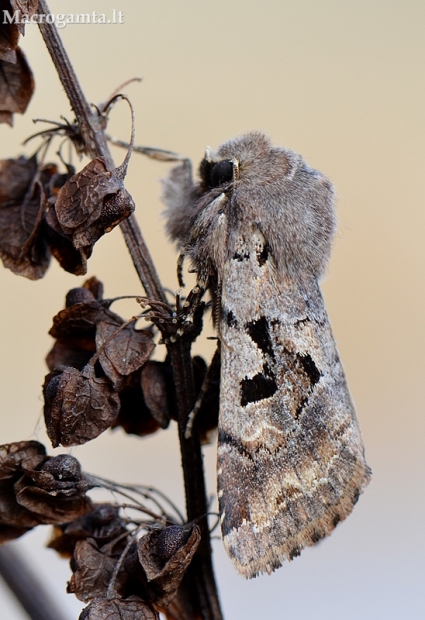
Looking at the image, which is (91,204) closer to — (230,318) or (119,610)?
(230,318)

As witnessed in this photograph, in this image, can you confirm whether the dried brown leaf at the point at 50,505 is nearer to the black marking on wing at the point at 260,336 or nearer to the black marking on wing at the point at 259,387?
the black marking on wing at the point at 259,387

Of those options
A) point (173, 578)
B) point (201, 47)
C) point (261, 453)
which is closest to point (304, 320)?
point (261, 453)

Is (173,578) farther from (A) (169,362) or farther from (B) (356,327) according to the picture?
(B) (356,327)

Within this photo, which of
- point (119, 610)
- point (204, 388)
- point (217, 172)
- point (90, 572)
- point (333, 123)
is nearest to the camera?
point (119, 610)

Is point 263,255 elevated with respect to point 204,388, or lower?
elevated

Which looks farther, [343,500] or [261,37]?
[261,37]

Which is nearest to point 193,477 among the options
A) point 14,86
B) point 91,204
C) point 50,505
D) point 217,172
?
point 50,505

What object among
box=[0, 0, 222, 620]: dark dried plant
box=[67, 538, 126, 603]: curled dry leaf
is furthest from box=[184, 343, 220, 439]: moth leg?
box=[67, 538, 126, 603]: curled dry leaf
